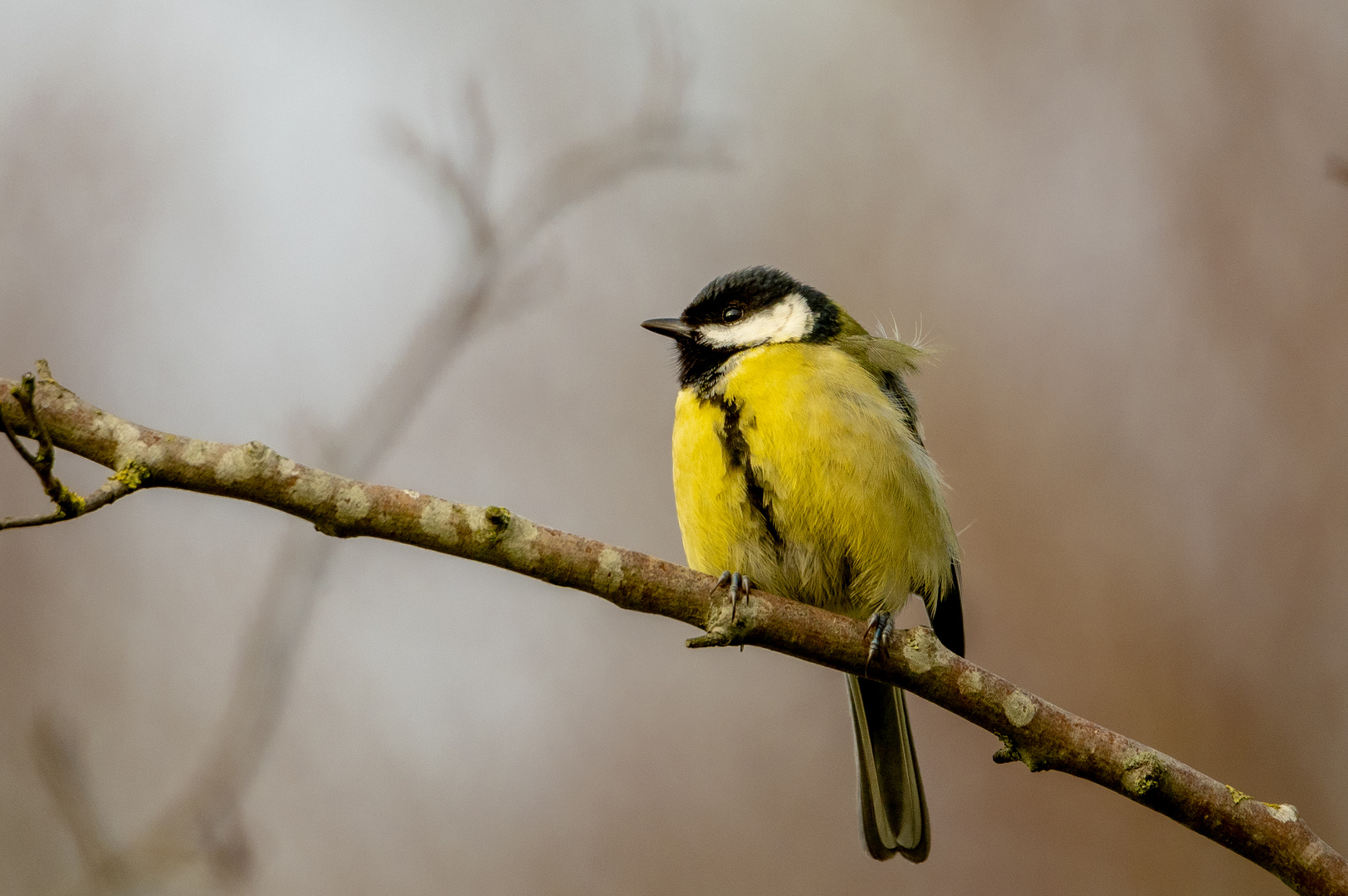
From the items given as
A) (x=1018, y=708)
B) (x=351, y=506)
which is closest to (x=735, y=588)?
(x=1018, y=708)

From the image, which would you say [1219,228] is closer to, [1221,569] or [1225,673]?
[1221,569]

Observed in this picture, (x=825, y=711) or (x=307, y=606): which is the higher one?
(x=825, y=711)

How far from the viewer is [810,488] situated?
3080 mm

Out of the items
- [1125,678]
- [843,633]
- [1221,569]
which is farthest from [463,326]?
[1221,569]

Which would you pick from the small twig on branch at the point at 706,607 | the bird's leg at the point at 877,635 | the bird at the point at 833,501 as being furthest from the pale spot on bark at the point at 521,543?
the bird's leg at the point at 877,635

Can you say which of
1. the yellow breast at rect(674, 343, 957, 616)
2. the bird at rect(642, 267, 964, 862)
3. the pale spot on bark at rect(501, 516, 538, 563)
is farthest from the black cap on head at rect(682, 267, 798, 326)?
the pale spot on bark at rect(501, 516, 538, 563)

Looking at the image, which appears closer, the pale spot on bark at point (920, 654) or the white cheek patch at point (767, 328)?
the pale spot on bark at point (920, 654)

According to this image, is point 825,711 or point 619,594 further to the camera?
point 825,711

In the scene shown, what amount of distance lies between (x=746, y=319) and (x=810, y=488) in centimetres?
96

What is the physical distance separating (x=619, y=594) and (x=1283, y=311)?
3.92 meters

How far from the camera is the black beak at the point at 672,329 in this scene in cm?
386

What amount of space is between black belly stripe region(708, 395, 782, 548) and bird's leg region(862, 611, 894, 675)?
0.53 m

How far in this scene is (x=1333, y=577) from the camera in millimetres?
4473

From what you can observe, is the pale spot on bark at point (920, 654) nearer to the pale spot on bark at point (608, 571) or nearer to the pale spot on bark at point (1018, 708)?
the pale spot on bark at point (1018, 708)
